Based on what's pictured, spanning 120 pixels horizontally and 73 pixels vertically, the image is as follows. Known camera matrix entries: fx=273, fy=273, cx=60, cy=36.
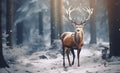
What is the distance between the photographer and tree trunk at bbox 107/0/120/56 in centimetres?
1395

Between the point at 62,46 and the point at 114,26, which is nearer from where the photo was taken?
the point at 114,26

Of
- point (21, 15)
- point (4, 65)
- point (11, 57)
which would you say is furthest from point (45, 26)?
point (4, 65)

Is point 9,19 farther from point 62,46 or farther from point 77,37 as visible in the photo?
point 77,37

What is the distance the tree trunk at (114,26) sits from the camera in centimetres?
1395

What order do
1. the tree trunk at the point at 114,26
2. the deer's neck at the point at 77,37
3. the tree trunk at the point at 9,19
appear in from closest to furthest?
the deer's neck at the point at 77,37, the tree trunk at the point at 114,26, the tree trunk at the point at 9,19

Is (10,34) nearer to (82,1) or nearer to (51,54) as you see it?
(51,54)

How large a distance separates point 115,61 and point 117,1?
3118mm

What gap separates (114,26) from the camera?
1403 centimetres

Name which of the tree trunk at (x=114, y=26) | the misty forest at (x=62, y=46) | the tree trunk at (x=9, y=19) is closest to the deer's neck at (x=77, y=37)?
the misty forest at (x=62, y=46)

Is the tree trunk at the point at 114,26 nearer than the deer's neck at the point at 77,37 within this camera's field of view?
No

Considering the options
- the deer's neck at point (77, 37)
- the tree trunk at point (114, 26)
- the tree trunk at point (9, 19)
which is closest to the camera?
the deer's neck at point (77, 37)

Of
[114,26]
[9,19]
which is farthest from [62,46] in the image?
[9,19]

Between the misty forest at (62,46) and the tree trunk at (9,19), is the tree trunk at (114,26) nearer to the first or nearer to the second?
the misty forest at (62,46)

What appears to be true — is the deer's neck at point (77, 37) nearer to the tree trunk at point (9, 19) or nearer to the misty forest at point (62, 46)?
the misty forest at point (62, 46)
